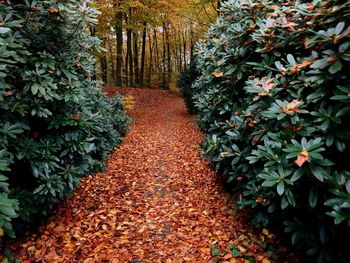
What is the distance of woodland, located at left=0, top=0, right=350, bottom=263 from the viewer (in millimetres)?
2117

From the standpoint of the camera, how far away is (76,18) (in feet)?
11.0

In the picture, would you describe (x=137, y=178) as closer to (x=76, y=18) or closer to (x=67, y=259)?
(x=67, y=259)

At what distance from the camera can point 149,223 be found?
3609 millimetres

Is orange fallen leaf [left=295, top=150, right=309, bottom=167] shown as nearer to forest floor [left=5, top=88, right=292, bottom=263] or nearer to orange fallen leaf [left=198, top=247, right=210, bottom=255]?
forest floor [left=5, top=88, right=292, bottom=263]

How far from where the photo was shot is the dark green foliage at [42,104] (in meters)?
2.86

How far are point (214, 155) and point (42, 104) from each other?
2.61 metres

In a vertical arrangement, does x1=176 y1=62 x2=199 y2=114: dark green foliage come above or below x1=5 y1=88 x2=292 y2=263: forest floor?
above

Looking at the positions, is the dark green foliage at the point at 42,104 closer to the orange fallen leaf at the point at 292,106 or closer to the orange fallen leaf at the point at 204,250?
the orange fallen leaf at the point at 204,250

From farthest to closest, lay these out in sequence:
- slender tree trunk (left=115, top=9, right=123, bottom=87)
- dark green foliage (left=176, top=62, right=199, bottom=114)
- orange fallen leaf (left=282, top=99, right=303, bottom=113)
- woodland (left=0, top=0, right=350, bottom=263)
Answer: slender tree trunk (left=115, top=9, right=123, bottom=87) → dark green foliage (left=176, top=62, right=199, bottom=114) → orange fallen leaf (left=282, top=99, right=303, bottom=113) → woodland (left=0, top=0, right=350, bottom=263)

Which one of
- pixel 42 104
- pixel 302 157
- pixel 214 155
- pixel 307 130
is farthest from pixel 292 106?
pixel 42 104

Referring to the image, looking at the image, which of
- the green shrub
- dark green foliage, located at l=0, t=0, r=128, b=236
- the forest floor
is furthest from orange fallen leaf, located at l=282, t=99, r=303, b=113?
dark green foliage, located at l=0, t=0, r=128, b=236

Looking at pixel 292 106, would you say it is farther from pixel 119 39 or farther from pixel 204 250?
pixel 119 39

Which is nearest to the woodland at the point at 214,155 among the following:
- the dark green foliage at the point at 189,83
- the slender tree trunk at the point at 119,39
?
the dark green foliage at the point at 189,83

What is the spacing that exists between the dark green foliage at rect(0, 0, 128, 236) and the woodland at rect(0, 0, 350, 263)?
16mm
